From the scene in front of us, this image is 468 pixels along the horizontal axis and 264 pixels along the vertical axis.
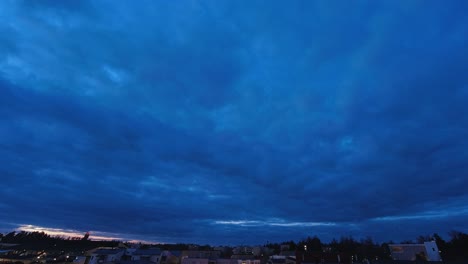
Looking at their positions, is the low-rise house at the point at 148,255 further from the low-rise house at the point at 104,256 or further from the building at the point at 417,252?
the building at the point at 417,252

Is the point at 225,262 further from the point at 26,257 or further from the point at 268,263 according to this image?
the point at 26,257

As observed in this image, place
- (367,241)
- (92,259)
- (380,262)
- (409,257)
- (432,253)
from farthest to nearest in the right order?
(367,241) < (92,259) < (409,257) < (432,253) < (380,262)

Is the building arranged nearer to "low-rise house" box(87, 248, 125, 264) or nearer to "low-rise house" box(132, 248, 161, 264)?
"low-rise house" box(132, 248, 161, 264)

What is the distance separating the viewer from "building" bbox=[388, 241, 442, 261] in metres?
67.3

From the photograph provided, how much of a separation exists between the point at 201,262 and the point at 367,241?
128 meters

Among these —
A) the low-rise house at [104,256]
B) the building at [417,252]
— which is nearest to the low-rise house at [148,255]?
the low-rise house at [104,256]

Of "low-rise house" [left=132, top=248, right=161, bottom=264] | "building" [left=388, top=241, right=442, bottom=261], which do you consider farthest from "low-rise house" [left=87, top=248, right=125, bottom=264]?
"building" [left=388, top=241, right=442, bottom=261]

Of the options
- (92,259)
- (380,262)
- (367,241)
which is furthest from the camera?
(367,241)

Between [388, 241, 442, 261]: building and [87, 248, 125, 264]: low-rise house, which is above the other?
[388, 241, 442, 261]: building

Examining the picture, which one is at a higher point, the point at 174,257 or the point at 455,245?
the point at 455,245

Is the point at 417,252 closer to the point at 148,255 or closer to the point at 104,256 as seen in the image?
the point at 148,255

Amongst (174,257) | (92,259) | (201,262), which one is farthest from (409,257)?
(92,259)

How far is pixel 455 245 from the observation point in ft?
286

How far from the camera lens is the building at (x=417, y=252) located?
67.3 metres
